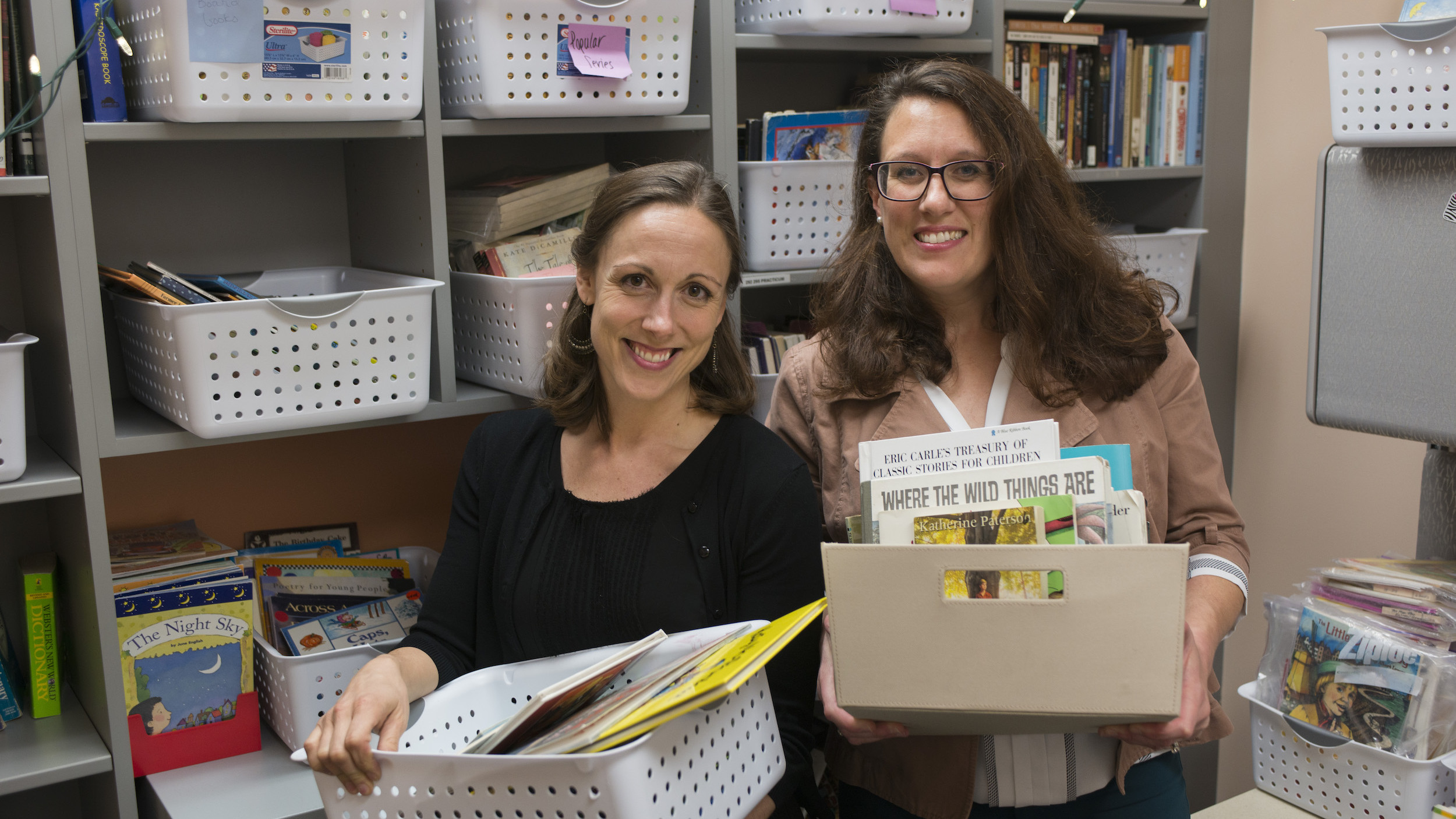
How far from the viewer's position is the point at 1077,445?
4.58ft

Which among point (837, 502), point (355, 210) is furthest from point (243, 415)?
point (837, 502)

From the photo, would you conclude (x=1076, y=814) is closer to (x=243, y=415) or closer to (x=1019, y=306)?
(x=1019, y=306)

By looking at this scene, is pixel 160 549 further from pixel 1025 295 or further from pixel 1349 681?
pixel 1349 681

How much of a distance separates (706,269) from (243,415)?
2.09 feet

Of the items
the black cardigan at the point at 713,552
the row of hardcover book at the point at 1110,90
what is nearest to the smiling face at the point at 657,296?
the black cardigan at the point at 713,552

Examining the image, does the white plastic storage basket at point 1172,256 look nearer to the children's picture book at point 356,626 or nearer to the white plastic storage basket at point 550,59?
the white plastic storage basket at point 550,59

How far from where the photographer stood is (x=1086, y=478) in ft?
3.74

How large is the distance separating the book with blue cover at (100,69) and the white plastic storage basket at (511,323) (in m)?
0.53

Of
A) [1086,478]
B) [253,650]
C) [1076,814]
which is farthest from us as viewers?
[253,650]

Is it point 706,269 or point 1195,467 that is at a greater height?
point 706,269

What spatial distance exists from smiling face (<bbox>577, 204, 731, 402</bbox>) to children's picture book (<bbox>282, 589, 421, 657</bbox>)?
612 millimetres

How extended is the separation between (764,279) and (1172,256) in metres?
0.99

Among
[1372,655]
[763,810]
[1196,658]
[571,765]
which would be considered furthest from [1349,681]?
[571,765]

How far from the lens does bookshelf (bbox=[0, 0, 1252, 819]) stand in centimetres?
142
